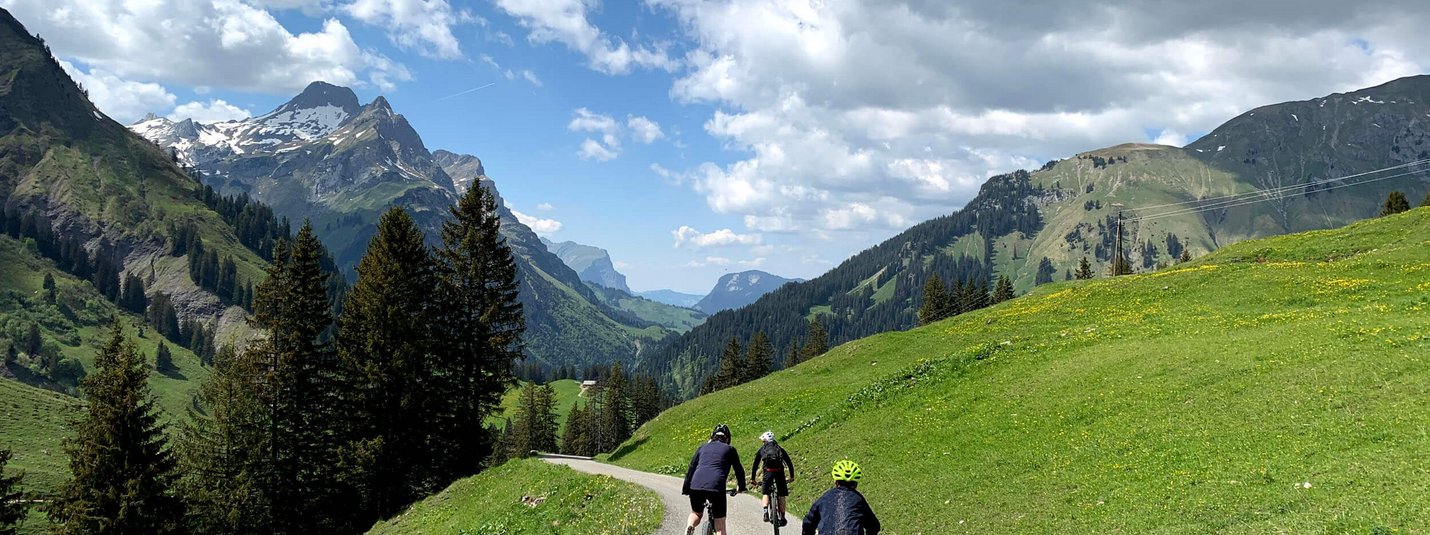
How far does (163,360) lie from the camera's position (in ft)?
622

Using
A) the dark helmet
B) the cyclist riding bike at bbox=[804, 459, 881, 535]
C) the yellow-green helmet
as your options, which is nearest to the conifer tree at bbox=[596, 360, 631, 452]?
the dark helmet

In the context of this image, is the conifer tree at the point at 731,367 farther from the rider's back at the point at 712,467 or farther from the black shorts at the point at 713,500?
the black shorts at the point at 713,500

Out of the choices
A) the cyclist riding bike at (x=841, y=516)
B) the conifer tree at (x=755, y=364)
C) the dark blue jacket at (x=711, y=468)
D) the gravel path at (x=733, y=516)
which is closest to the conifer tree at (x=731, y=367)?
the conifer tree at (x=755, y=364)

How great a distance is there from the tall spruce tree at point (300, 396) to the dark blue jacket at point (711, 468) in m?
30.0

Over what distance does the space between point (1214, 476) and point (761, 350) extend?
356 ft

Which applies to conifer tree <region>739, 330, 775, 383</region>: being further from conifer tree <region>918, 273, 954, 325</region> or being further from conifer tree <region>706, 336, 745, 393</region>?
conifer tree <region>918, 273, 954, 325</region>

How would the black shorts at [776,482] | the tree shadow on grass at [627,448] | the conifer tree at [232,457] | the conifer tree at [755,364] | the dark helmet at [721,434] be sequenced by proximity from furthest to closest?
1. the conifer tree at [755,364]
2. the tree shadow on grass at [627,448]
3. the conifer tree at [232,457]
4. the black shorts at [776,482]
5. the dark helmet at [721,434]

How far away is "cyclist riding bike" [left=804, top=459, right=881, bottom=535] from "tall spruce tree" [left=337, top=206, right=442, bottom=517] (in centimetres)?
3184

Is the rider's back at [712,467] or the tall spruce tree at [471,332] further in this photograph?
the tall spruce tree at [471,332]

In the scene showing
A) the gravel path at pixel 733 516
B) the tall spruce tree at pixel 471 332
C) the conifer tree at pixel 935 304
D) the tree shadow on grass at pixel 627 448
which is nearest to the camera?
the gravel path at pixel 733 516

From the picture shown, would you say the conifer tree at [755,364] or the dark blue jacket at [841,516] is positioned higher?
the dark blue jacket at [841,516]

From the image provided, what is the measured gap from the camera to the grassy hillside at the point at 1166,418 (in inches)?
549

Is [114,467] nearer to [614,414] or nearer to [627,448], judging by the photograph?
[627,448]

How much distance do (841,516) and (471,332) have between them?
3573 centimetres
